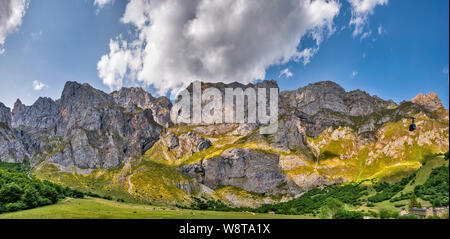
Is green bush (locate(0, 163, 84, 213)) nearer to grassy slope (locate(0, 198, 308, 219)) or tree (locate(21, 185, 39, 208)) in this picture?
tree (locate(21, 185, 39, 208))

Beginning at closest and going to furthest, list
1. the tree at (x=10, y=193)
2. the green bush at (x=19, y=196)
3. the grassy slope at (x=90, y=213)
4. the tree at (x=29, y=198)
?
the grassy slope at (x=90, y=213)
the green bush at (x=19, y=196)
the tree at (x=10, y=193)
the tree at (x=29, y=198)

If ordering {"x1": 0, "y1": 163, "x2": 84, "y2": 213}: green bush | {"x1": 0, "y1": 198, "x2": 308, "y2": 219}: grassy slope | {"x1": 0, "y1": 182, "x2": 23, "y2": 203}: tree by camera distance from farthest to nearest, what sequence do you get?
{"x1": 0, "y1": 182, "x2": 23, "y2": 203}: tree → {"x1": 0, "y1": 163, "x2": 84, "y2": 213}: green bush → {"x1": 0, "y1": 198, "x2": 308, "y2": 219}: grassy slope

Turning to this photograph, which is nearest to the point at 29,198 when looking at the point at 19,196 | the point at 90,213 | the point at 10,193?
the point at 19,196

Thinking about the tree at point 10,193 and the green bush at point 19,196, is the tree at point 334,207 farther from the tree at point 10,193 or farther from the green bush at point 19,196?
the tree at point 10,193

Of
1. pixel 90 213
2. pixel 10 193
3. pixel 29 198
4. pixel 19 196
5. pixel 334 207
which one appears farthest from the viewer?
pixel 334 207

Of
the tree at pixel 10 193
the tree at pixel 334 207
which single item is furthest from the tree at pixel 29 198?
the tree at pixel 334 207

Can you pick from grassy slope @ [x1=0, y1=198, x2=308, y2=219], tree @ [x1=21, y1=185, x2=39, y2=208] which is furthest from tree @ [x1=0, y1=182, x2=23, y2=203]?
grassy slope @ [x1=0, y1=198, x2=308, y2=219]

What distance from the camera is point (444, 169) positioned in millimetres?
174375

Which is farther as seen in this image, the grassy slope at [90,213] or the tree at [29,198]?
the tree at [29,198]

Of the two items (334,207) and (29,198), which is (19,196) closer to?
(29,198)

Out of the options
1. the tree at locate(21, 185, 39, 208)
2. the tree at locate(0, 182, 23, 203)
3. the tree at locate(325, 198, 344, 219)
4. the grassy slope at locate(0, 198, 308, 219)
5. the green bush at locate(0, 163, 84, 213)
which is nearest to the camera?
the grassy slope at locate(0, 198, 308, 219)

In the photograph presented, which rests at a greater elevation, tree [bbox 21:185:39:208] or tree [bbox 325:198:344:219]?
tree [bbox 21:185:39:208]

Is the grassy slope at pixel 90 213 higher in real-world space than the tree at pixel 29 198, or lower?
lower
